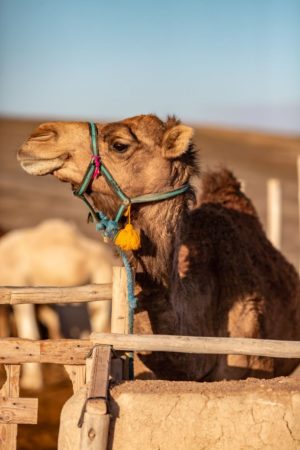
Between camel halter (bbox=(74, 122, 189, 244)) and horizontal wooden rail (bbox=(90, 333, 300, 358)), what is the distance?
89 centimetres

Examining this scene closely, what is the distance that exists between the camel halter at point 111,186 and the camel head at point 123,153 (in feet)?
0.09

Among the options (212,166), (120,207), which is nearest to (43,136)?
(120,207)

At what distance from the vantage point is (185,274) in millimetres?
4754

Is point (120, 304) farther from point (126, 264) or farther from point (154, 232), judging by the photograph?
point (154, 232)

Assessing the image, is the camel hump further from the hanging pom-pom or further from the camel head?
the hanging pom-pom

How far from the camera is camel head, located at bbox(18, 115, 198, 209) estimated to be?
4.03 metres

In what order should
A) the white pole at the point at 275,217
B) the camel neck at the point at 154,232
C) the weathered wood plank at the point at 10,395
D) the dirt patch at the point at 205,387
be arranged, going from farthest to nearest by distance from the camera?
the white pole at the point at 275,217
the camel neck at the point at 154,232
the weathered wood plank at the point at 10,395
the dirt patch at the point at 205,387

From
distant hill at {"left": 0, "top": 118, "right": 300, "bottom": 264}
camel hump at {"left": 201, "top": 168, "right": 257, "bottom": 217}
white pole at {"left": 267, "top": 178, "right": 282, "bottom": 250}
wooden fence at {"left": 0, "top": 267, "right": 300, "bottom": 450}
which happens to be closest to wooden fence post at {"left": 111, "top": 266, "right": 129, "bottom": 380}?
wooden fence at {"left": 0, "top": 267, "right": 300, "bottom": 450}

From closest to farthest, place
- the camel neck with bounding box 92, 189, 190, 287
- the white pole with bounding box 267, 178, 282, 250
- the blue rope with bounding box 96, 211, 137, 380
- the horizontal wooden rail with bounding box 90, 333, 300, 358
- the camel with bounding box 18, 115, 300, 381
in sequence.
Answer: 1. the horizontal wooden rail with bounding box 90, 333, 300, 358
2. the blue rope with bounding box 96, 211, 137, 380
3. the camel with bounding box 18, 115, 300, 381
4. the camel neck with bounding box 92, 189, 190, 287
5. the white pole with bounding box 267, 178, 282, 250

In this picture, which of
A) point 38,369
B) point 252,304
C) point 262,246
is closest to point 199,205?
point 262,246

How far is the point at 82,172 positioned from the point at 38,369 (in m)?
4.75

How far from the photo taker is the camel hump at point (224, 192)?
6051 millimetres

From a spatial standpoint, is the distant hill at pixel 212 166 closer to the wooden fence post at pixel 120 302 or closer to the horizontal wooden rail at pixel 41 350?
the wooden fence post at pixel 120 302

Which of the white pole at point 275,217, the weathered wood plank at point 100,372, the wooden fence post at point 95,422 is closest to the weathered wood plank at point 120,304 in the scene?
the weathered wood plank at point 100,372
